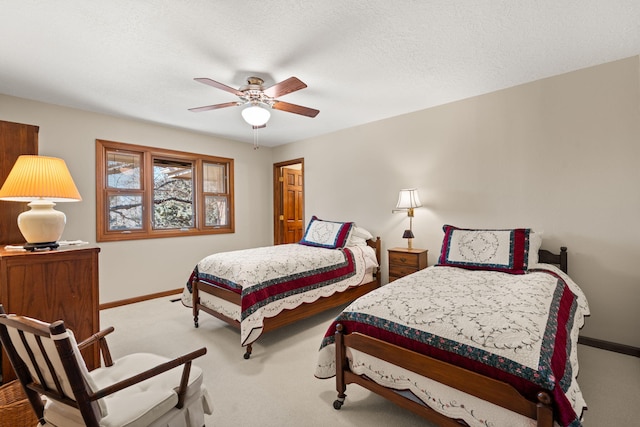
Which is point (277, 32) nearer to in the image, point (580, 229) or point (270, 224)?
point (580, 229)

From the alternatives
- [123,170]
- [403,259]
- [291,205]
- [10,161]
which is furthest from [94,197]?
[403,259]

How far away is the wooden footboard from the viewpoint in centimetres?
120

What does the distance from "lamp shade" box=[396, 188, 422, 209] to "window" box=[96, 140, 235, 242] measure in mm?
3016

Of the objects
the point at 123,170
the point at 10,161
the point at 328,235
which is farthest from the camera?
the point at 123,170

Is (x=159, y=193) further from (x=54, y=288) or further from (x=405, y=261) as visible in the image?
(x=405, y=261)

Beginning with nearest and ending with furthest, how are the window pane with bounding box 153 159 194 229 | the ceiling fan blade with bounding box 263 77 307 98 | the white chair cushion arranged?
the white chair cushion
the ceiling fan blade with bounding box 263 77 307 98
the window pane with bounding box 153 159 194 229

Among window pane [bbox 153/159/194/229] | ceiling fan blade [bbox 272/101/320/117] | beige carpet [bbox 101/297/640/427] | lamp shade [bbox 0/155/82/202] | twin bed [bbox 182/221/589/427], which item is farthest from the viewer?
window pane [bbox 153/159/194/229]

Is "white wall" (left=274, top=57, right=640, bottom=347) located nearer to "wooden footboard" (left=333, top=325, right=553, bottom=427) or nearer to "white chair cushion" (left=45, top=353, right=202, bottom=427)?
"wooden footboard" (left=333, top=325, right=553, bottom=427)

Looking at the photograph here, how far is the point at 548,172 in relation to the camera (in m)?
2.89

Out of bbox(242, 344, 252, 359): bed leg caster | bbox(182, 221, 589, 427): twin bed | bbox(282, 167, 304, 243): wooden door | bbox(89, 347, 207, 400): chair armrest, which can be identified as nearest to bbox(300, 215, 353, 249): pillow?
bbox(182, 221, 589, 427): twin bed

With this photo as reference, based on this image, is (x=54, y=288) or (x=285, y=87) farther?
(x=285, y=87)

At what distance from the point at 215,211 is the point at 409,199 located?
10.7 ft

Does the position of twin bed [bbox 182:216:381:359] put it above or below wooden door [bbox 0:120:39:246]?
below

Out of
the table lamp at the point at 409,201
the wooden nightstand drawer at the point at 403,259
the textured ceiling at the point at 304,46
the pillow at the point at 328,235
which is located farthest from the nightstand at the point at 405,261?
the textured ceiling at the point at 304,46
